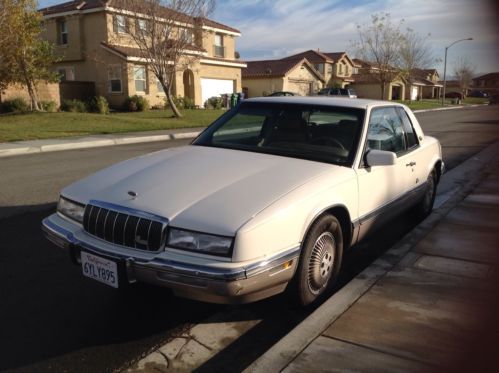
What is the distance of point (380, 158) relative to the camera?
13.0ft

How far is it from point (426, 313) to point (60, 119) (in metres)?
19.7

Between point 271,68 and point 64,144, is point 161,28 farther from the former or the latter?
point 271,68

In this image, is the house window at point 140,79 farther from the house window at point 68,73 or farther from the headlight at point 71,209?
the headlight at point 71,209

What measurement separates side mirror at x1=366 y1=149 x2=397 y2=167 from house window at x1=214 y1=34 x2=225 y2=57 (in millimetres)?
34720

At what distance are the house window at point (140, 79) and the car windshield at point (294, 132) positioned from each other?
1022 inches

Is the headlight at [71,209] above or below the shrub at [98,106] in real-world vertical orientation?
below

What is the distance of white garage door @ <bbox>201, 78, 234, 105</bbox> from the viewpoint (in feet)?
115

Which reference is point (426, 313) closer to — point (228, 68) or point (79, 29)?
point (79, 29)

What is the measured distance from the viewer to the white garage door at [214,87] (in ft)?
115

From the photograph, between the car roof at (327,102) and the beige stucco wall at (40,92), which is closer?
the car roof at (327,102)

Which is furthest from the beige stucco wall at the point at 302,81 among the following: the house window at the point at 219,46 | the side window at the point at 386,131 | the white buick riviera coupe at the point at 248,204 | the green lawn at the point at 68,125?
the white buick riviera coupe at the point at 248,204

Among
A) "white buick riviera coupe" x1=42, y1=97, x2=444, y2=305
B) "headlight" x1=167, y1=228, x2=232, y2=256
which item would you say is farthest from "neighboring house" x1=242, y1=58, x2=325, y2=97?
"headlight" x1=167, y1=228, x2=232, y2=256

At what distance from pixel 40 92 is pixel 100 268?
2435cm

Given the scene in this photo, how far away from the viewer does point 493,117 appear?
1.32m
